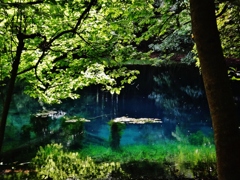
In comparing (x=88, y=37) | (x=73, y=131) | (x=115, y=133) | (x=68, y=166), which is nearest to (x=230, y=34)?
(x=88, y=37)

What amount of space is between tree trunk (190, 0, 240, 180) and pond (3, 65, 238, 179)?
8.28 metres

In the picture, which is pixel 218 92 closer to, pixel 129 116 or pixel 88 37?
pixel 88 37

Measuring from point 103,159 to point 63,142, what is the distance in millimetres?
2795

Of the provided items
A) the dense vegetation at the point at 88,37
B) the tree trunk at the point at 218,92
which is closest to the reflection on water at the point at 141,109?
the dense vegetation at the point at 88,37

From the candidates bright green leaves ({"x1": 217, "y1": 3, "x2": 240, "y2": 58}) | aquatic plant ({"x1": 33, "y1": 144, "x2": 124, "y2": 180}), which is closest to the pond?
aquatic plant ({"x1": 33, "y1": 144, "x2": 124, "y2": 180})

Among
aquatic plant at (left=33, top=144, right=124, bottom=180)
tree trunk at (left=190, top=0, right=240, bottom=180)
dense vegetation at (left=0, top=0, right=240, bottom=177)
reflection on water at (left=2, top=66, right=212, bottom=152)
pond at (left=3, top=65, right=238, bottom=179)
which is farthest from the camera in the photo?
reflection on water at (left=2, top=66, right=212, bottom=152)

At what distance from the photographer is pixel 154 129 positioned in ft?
48.3

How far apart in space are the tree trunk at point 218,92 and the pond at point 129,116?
8278 millimetres

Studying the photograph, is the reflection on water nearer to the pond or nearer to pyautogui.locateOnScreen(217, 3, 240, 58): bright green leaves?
the pond

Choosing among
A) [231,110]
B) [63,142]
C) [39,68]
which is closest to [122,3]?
[39,68]

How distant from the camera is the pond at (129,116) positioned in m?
12.1

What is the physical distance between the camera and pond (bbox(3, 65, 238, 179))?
1208 centimetres

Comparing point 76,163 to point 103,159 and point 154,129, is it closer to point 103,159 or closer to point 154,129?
point 103,159

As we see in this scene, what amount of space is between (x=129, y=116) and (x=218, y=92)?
1556 centimetres
